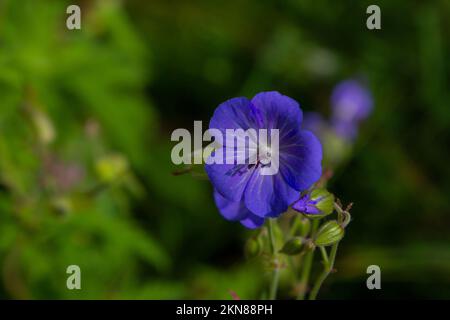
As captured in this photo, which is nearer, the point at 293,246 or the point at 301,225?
the point at 293,246

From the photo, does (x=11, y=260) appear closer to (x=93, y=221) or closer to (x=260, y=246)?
(x=93, y=221)

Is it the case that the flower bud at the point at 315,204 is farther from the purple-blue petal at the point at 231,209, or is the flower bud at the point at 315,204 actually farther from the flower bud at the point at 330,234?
the purple-blue petal at the point at 231,209

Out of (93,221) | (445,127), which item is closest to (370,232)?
(445,127)

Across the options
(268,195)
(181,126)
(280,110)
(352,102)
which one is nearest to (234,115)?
(280,110)

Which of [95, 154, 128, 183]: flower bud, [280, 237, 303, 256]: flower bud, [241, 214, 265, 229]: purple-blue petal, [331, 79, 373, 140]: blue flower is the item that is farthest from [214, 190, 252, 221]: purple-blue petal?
[331, 79, 373, 140]: blue flower

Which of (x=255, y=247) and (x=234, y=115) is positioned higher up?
(x=234, y=115)

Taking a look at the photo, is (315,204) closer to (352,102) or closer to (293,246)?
(293,246)
